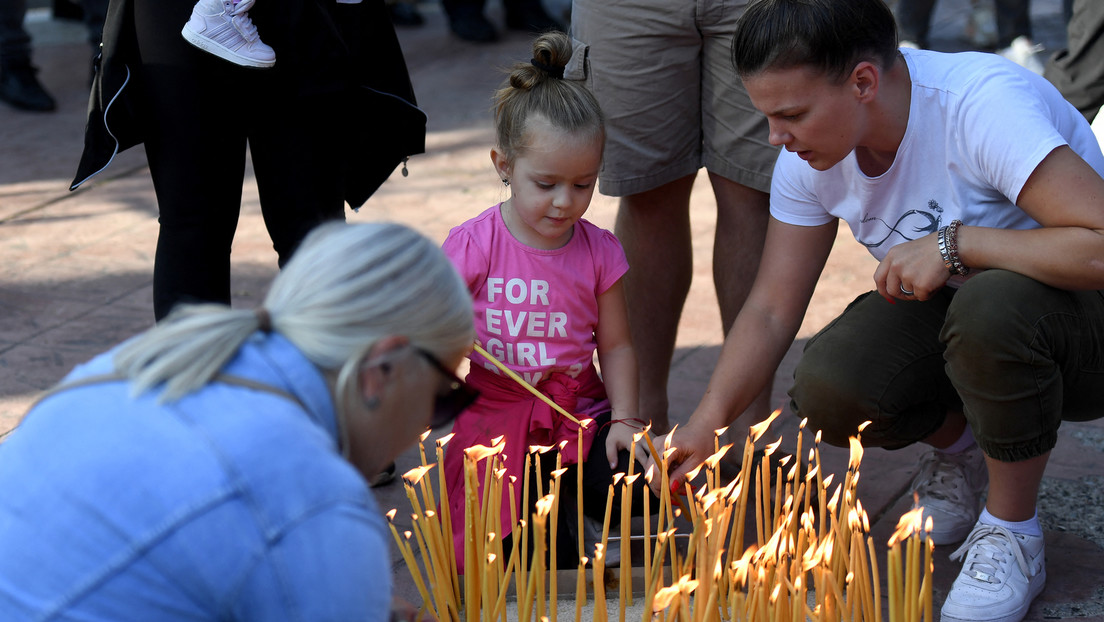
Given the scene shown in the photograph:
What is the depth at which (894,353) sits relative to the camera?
1.83m

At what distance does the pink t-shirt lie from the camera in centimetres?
188

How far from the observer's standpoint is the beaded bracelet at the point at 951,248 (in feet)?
5.45

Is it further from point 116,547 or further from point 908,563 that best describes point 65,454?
point 908,563

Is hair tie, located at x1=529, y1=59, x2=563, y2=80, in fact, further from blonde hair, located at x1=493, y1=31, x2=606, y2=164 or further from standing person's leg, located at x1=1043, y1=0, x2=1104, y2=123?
standing person's leg, located at x1=1043, y1=0, x2=1104, y2=123

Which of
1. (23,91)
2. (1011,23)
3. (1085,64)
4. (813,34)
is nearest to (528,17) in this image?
(1011,23)

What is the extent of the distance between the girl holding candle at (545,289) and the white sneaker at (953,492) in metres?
0.58

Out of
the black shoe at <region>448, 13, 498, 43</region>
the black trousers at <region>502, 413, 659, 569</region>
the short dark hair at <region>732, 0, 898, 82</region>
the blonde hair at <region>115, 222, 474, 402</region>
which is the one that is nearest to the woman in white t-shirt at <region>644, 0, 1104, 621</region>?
the short dark hair at <region>732, 0, 898, 82</region>

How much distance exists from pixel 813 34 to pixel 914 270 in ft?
1.27

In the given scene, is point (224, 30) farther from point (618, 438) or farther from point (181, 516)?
point (181, 516)

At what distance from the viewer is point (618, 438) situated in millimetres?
1849

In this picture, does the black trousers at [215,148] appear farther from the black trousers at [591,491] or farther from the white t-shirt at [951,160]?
the white t-shirt at [951,160]

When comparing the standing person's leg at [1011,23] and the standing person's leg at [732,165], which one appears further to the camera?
the standing person's leg at [1011,23]

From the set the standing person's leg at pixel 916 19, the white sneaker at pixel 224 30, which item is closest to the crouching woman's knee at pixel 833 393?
the white sneaker at pixel 224 30

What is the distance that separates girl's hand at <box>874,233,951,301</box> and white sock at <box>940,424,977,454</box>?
0.39 metres
